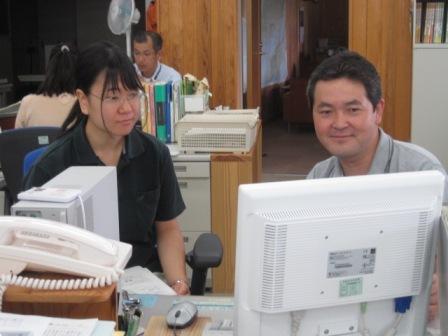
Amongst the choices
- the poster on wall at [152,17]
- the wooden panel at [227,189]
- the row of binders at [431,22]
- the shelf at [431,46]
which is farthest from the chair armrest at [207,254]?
the poster on wall at [152,17]

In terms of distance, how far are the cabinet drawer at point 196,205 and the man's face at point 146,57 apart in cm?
161

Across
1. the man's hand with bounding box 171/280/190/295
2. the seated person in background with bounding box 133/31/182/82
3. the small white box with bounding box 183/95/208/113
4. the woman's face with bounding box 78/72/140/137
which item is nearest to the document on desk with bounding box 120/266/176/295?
the man's hand with bounding box 171/280/190/295

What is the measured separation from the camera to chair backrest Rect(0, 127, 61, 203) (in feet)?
11.1

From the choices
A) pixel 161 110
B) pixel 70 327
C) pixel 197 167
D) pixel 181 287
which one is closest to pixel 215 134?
pixel 197 167

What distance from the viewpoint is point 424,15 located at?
4.86 metres

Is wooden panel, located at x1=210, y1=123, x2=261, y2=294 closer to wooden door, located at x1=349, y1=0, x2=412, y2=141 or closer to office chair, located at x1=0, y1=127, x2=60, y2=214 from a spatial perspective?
office chair, located at x1=0, y1=127, x2=60, y2=214

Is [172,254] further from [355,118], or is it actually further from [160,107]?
[160,107]

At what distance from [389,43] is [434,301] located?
13.3 ft

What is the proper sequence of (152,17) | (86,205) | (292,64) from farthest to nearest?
(292,64), (152,17), (86,205)

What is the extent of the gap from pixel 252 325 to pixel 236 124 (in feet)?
8.92

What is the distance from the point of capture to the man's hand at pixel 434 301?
1.32 m

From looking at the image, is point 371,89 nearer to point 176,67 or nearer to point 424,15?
point 424,15

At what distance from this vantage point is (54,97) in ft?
12.8

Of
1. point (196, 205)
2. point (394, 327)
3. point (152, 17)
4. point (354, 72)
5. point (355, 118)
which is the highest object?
point (152, 17)
